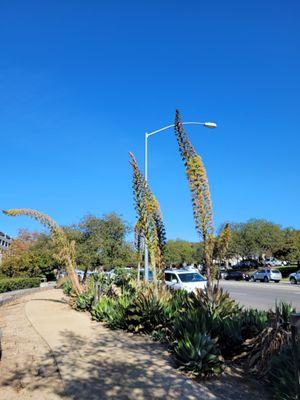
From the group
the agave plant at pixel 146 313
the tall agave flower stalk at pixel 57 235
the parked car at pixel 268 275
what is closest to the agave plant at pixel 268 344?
the agave plant at pixel 146 313

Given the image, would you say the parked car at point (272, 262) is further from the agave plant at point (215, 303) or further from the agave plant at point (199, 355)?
the agave plant at point (199, 355)

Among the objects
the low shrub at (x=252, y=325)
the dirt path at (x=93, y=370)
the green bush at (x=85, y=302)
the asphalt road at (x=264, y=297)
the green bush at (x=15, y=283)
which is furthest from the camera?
the green bush at (x=15, y=283)

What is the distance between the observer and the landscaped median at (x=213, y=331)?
6.52 metres

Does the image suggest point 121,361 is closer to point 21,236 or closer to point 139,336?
point 139,336

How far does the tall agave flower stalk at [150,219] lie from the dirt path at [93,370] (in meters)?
2.68

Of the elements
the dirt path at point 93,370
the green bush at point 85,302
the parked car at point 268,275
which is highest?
the parked car at point 268,275

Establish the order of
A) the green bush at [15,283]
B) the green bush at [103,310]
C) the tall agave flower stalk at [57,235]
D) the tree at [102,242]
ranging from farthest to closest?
1. the tree at [102,242]
2. the green bush at [15,283]
3. the tall agave flower stalk at [57,235]
4. the green bush at [103,310]

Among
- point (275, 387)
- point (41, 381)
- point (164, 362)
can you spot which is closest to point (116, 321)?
point (164, 362)

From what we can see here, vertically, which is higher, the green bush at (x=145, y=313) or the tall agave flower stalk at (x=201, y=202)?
the tall agave flower stalk at (x=201, y=202)

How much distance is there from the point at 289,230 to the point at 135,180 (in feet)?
243

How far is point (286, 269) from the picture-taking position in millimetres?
60500

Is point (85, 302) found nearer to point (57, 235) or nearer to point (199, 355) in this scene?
point (57, 235)

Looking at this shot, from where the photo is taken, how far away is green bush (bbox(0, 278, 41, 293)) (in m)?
23.6

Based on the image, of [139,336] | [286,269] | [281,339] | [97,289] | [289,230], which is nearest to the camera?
[281,339]
